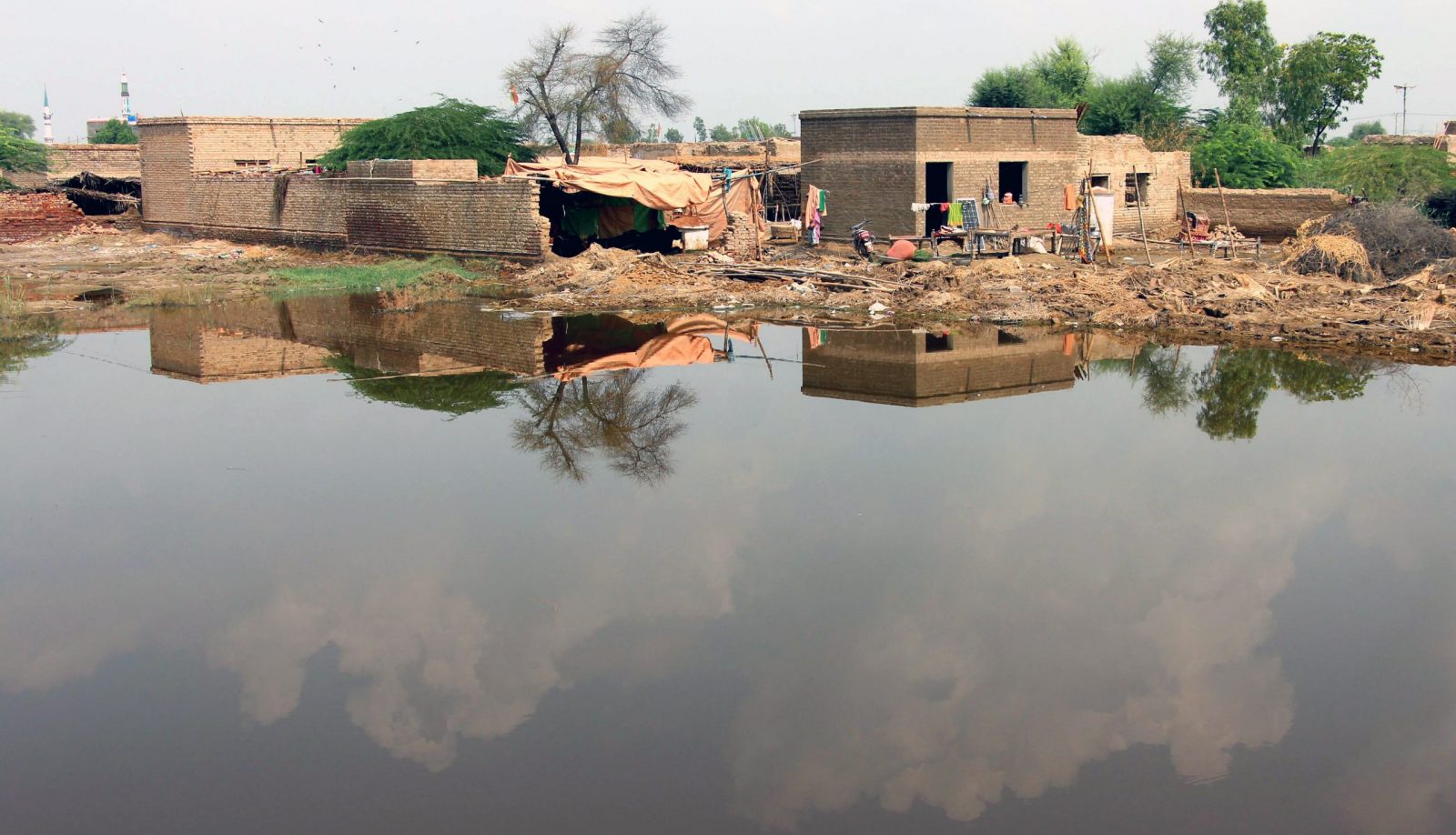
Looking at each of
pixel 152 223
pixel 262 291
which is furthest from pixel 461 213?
pixel 152 223

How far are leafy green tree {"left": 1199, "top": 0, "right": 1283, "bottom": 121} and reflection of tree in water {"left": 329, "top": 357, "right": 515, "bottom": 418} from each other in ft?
131

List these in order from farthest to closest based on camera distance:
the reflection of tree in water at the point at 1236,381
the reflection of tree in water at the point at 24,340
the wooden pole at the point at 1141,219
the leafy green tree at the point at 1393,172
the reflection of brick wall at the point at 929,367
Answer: the leafy green tree at the point at 1393,172 → the wooden pole at the point at 1141,219 → the reflection of tree in water at the point at 24,340 → the reflection of brick wall at the point at 929,367 → the reflection of tree in water at the point at 1236,381

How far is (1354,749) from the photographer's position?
5062 millimetres

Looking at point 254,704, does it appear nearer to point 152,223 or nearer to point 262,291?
point 262,291

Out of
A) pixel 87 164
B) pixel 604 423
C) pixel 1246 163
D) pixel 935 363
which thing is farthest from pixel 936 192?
pixel 87 164

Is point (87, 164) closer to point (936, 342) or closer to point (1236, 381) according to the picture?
point (936, 342)

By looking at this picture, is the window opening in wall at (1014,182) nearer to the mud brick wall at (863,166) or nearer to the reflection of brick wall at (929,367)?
the mud brick wall at (863,166)

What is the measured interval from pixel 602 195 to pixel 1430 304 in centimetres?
1382

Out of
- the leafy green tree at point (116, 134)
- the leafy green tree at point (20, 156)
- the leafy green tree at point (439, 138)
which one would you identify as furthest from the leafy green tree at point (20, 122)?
the leafy green tree at point (439, 138)

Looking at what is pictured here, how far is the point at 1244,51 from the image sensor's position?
44.8 m

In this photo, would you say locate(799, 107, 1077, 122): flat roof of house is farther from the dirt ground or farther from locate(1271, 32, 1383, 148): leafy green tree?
locate(1271, 32, 1383, 148): leafy green tree

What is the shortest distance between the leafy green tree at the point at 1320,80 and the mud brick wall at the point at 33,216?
1481 inches

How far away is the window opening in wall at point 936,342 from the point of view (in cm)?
1410

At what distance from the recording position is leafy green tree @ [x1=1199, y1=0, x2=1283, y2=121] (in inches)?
1763
